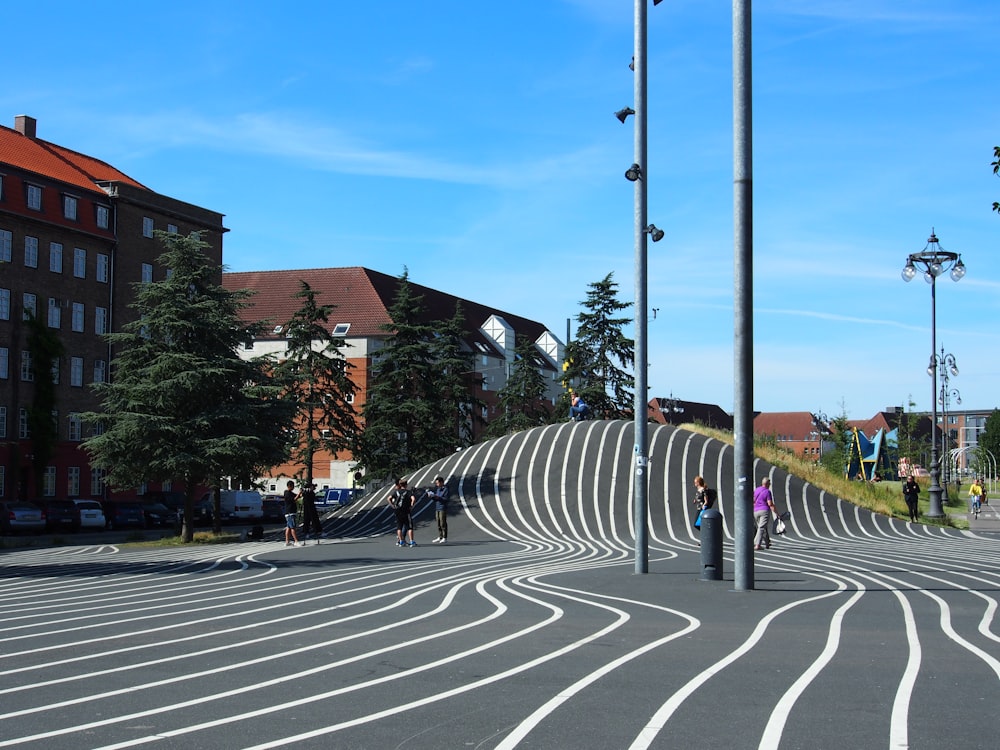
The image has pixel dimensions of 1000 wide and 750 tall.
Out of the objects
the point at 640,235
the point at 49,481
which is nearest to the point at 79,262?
the point at 49,481

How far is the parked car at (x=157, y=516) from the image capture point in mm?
50594

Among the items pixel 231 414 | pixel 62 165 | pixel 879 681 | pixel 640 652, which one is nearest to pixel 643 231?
pixel 640 652

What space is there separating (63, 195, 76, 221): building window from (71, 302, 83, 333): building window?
470 cm

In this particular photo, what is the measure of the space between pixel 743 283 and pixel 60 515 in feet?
120

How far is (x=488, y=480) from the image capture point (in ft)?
124

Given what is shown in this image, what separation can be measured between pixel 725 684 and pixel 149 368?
27.2m

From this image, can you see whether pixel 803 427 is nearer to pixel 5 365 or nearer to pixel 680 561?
pixel 5 365

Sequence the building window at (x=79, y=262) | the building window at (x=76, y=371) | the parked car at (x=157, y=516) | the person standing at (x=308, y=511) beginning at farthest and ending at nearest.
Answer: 1. the building window at (x=79, y=262)
2. the building window at (x=76, y=371)
3. the parked car at (x=157, y=516)
4. the person standing at (x=308, y=511)

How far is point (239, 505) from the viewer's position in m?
56.1

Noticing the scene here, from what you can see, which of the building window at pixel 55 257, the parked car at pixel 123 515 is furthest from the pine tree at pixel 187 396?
the building window at pixel 55 257

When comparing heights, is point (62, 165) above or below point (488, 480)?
above

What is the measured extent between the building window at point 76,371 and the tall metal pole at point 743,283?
5250 cm

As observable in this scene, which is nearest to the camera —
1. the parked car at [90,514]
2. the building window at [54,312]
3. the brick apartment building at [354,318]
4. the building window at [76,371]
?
the parked car at [90,514]

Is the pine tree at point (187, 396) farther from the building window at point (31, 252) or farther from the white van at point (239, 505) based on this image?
the building window at point (31, 252)
